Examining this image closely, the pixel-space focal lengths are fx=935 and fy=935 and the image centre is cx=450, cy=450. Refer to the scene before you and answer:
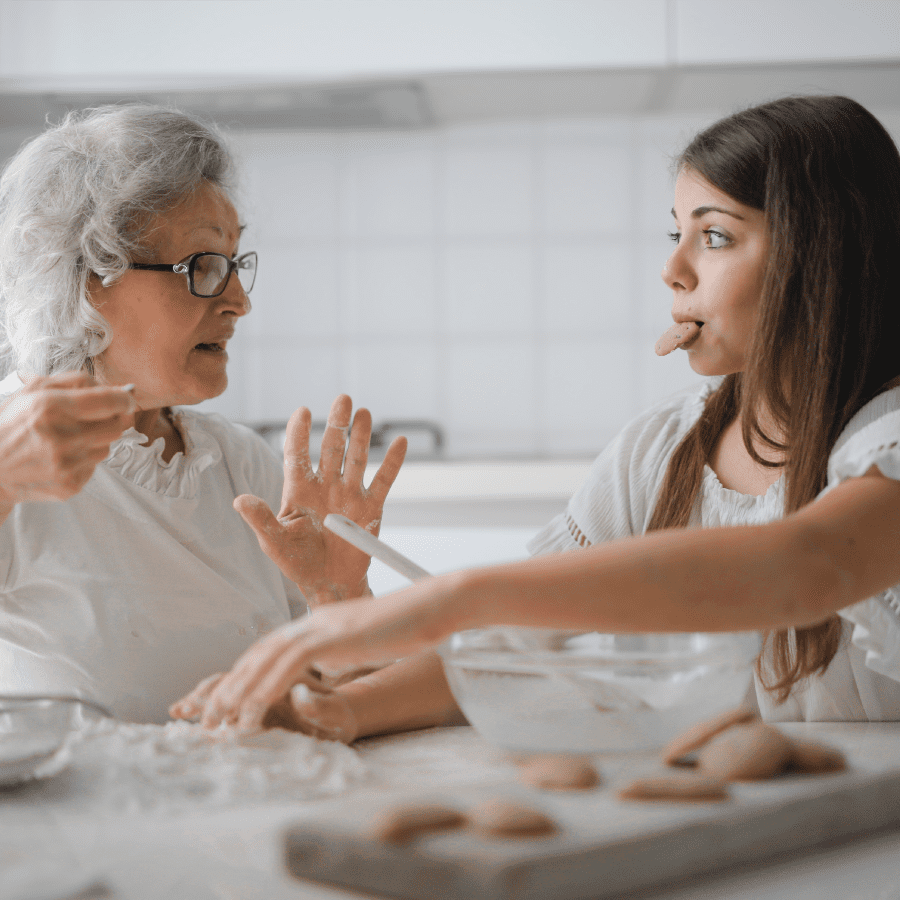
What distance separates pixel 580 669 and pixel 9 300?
1078 mm

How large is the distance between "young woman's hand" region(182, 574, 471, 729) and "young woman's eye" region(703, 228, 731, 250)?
65cm

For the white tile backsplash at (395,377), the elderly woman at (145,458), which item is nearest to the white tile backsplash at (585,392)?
the white tile backsplash at (395,377)

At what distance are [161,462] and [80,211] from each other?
0.36 metres

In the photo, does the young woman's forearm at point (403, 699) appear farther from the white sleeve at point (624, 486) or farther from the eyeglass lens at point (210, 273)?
the eyeglass lens at point (210, 273)

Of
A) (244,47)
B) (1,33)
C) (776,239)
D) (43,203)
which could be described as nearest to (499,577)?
(776,239)

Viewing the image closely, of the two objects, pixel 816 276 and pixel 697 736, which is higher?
pixel 816 276

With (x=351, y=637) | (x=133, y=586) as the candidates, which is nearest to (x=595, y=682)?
(x=351, y=637)

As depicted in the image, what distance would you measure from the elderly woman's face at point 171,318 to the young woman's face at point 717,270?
607 millimetres

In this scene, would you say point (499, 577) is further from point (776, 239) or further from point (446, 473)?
point (446, 473)

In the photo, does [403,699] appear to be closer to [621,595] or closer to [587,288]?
[621,595]

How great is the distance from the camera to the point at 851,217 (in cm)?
106

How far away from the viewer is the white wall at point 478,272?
2865 mm

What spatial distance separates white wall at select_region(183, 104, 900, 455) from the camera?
2.87 m

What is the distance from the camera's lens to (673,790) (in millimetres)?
489
